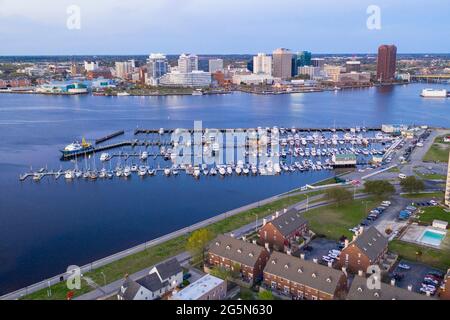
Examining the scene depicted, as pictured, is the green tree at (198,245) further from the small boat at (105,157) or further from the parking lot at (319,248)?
the small boat at (105,157)

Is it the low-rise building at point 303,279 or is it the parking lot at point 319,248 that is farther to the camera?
the parking lot at point 319,248

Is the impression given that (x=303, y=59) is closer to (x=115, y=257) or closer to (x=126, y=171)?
(x=126, y=171)

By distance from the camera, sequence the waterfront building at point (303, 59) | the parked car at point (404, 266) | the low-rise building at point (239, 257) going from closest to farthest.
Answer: the low-rise building at point (239, 257) → the parked car at point (404, 266) → the waterfront building at point (303, 59)

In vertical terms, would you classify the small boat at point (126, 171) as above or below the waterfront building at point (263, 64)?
below

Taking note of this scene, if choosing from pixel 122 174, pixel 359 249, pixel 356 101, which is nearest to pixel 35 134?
pixel 122 174

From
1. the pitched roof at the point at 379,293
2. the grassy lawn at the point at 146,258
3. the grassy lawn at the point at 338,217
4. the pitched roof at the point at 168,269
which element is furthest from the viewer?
the grassy lawn at the point at 338,217

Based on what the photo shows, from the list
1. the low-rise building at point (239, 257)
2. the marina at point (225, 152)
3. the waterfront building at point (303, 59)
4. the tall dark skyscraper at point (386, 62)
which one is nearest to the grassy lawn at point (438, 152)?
the marina at point (225, 152)
